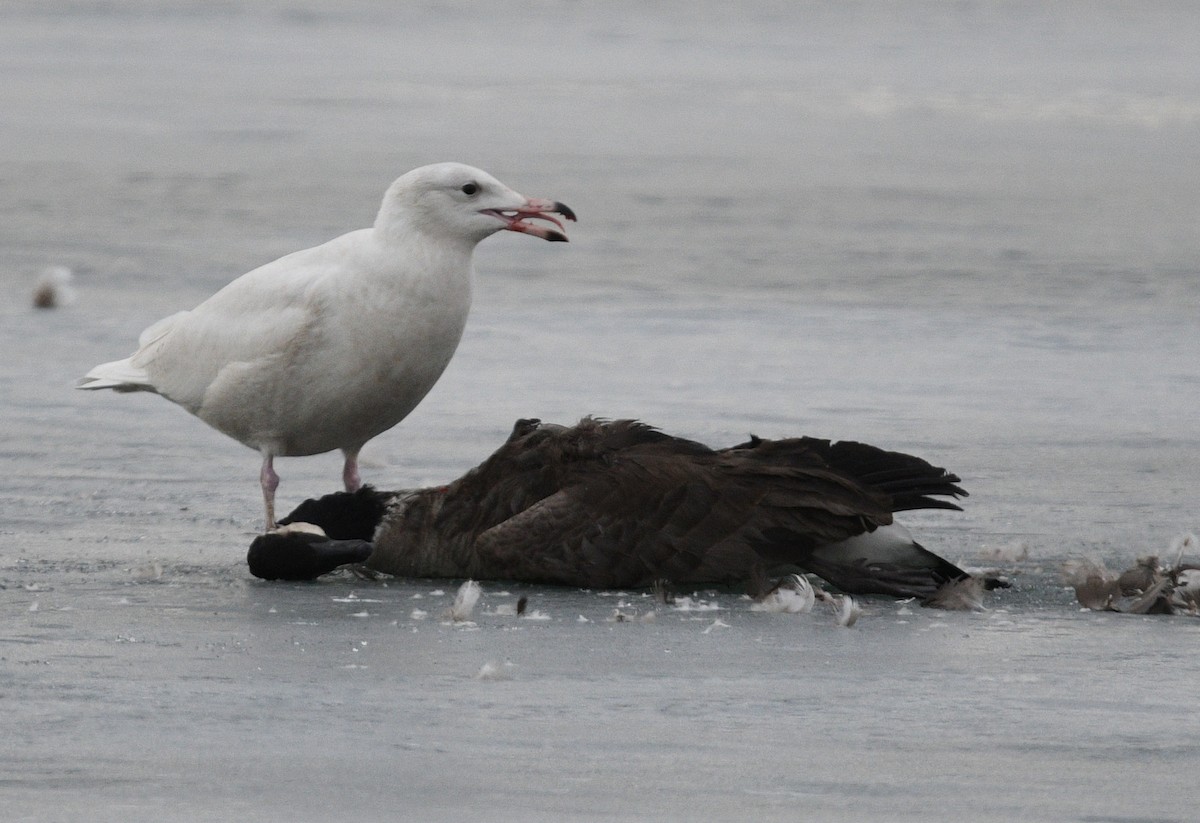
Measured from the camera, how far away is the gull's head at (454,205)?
22.0ft

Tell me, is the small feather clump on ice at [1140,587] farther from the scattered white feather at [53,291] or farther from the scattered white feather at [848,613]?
the scattered white feather at [53,291]

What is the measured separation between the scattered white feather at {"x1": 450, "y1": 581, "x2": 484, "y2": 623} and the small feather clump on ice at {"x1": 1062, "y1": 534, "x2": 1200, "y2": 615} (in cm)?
163

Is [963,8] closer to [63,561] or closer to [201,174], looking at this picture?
[201,174]

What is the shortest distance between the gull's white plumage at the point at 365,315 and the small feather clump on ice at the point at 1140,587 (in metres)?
1.99

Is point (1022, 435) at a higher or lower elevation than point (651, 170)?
lower

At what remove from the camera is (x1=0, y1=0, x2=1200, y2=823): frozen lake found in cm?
436

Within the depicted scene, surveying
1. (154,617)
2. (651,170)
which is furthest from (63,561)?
(651,170)

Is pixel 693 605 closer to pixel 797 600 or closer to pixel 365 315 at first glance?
pixel 797 600

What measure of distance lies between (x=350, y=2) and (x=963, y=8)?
9.50m

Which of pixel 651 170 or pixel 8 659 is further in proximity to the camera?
pixel 651 170

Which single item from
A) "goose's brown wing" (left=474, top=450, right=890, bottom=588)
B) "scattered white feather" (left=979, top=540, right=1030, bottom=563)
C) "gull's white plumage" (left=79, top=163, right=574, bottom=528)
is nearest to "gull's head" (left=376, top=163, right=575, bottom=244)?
"gull's white plumage" (left=79, top=163, right=574, bottom=528)

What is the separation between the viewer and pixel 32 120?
64.6 feet

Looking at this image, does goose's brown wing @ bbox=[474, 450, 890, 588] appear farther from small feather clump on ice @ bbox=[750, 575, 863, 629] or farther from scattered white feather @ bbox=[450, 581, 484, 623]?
scattered white feather @ bbox=[450, 581, 484, 623]

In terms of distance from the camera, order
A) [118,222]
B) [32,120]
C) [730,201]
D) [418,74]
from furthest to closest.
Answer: [418,74]
[32,120]
[730,201]
[118,222]
